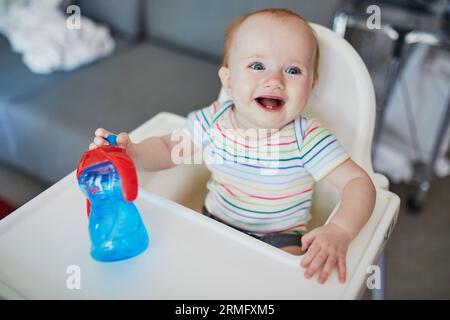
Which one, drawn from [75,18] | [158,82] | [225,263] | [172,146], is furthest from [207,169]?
[75,18]

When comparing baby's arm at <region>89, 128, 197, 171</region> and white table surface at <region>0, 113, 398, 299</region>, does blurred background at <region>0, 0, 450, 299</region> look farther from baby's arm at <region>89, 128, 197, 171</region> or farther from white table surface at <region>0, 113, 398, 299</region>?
white table surface at <region>0, 113, 398, 299</region>

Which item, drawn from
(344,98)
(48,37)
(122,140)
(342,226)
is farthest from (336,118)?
(48,37)

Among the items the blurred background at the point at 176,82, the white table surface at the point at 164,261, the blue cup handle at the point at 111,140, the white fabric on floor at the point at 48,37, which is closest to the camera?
the white table surface at the point at 164,261

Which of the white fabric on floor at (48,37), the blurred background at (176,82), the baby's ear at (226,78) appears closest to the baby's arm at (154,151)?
the baby's ear at (226,78)

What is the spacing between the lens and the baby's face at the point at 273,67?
70 centimetres

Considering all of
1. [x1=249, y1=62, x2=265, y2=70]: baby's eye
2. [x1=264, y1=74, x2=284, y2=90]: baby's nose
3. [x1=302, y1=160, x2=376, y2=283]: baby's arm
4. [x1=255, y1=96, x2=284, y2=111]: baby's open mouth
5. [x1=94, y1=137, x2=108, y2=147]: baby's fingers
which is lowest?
[x1=302, y1=160, x2=376, y2=283]: baby's arm

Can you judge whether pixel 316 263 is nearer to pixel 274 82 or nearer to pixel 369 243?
pixel 369 243

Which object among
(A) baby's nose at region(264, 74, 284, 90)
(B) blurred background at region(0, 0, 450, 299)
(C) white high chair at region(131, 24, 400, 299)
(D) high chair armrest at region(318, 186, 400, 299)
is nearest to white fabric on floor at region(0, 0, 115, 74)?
(B) blurred background at region(0, 0, 450, 299)

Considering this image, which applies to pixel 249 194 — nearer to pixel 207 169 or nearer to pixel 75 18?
pixel 207 169

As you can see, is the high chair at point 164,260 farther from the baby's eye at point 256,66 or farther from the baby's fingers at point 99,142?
the baby's eye at point 256,66

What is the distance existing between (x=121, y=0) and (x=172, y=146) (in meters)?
1.02

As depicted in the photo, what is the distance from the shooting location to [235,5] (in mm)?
1427

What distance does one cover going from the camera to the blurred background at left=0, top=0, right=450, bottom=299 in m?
1.29

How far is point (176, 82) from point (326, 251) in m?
0.98
